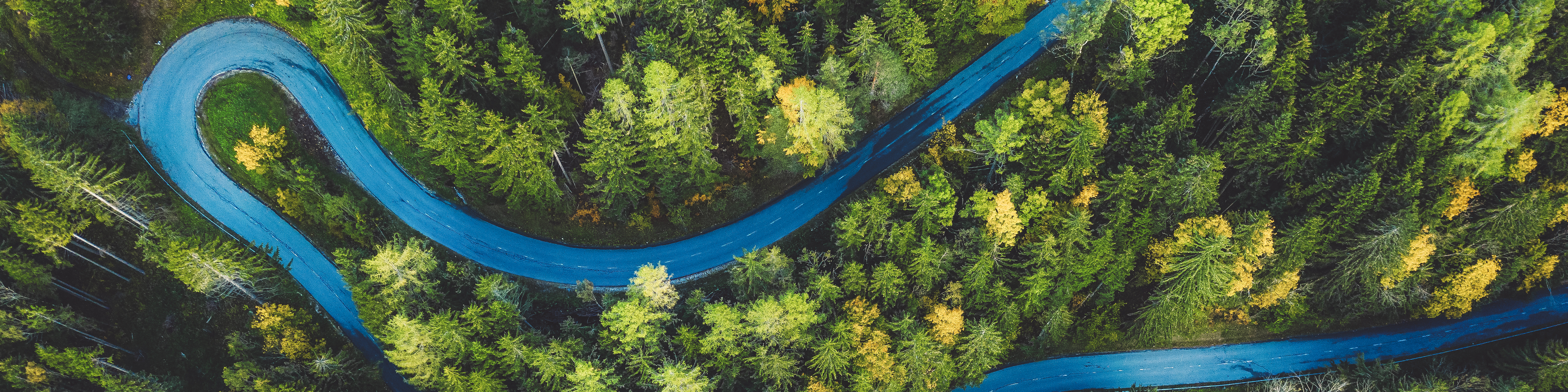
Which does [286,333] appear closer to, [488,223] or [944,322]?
[488,223]

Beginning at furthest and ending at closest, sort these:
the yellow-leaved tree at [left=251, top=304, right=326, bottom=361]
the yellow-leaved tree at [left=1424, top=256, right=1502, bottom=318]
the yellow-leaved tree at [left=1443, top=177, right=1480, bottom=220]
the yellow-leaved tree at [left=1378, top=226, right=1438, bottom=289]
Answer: the yellow-leaved tree at [left=251, top=304, right=326, bottom=361]
the yellow-leaved tree at [left=1424, top=256, right=1502, bottom=318]
the yellow-leaved tree at [left=1378, top=226, right=1438, bottom=289]
the yellow-leaved tree at [left=1443, top=177, right=1480, bottom=220]

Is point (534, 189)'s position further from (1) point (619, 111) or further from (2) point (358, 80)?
(2) point (358, 80)

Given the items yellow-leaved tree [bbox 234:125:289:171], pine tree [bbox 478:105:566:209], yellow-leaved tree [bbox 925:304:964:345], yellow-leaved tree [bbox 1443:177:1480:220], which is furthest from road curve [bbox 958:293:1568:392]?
yellow-leaved tree [bbox 234:125:289:171]

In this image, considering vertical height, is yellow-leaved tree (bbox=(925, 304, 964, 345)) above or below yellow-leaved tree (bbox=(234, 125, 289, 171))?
below

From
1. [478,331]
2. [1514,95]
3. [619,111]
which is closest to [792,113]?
[619,111]

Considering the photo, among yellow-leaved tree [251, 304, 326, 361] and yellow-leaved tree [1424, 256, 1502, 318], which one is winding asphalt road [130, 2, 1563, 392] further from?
yellow-leaved tree [1424, 256, 1502, 318]

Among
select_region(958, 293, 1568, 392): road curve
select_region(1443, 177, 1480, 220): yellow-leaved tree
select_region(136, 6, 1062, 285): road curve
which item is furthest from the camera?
select_region(136, 6, 1062, 285): road curve
